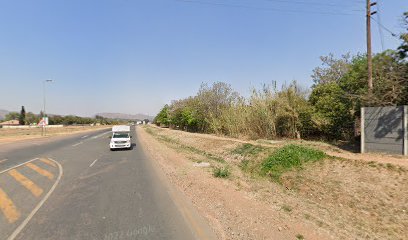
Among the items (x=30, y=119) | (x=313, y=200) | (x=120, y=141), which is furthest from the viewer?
(x=30, y=119)

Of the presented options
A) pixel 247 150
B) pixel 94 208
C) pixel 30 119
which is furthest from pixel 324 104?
pixel 30 119

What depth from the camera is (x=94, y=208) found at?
7.26m

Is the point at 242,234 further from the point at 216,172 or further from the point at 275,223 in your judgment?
the point at 216,172

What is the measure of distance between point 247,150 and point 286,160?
5.11 meters

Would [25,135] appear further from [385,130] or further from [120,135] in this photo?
[385,130]

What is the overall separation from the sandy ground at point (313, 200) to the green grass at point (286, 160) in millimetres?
539

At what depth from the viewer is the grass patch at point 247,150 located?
1694 cm

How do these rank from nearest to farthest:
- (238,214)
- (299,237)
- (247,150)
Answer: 1. (299,237)
2. (238,214)
3. (247,150)

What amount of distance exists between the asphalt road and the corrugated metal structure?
10472mm

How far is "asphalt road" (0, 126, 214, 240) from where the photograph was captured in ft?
18.5

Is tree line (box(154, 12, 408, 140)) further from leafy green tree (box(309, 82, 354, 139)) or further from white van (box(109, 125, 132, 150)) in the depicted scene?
white van (box(109, 125, 132, 150))

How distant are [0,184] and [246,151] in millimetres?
12899

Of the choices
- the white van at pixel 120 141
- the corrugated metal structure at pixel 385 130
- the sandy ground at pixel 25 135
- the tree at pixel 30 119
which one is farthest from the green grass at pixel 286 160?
the tree at pixel 30 119

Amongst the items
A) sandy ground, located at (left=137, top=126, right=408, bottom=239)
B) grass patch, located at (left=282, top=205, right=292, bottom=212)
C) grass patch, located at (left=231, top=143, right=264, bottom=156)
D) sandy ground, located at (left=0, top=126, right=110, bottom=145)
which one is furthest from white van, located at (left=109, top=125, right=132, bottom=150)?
grass patch, located at (left=282, top=205, right=292, bottom=212)
